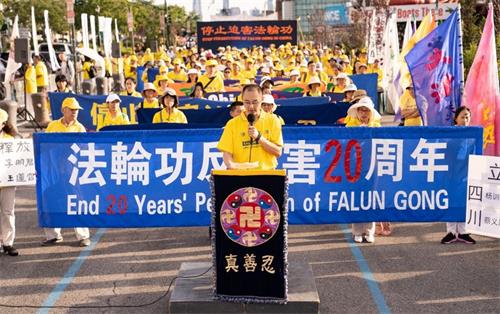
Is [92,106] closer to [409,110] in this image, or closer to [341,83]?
[341,83]

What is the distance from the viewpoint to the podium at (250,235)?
22.1 feet

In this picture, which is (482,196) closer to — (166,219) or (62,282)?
(166,219)

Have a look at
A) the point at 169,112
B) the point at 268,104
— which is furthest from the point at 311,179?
the point at 169,112

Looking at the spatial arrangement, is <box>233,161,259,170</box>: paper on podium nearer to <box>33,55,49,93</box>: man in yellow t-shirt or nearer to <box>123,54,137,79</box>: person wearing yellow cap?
<box>33,55,49,93</box>: man in yellow t-shirt

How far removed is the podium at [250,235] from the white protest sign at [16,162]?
3.17 m

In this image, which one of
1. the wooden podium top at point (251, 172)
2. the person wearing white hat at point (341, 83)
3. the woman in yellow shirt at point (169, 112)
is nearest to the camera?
the wooden podium top at point (251, 172)

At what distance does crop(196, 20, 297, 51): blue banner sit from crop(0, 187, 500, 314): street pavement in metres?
39.9

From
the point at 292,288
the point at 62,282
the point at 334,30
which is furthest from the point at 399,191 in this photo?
the point at 334,30

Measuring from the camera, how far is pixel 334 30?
72.1m

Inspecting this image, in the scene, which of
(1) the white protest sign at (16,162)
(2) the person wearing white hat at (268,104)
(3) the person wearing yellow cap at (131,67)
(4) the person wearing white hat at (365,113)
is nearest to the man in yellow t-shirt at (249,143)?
(4) the person wearing white hat at (365,113)

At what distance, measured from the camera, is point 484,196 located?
313 inches

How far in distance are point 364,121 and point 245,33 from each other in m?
41.9

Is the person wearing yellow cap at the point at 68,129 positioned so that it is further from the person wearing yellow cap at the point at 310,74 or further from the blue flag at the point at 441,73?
the person wearing yellow cap at the point at 310,74

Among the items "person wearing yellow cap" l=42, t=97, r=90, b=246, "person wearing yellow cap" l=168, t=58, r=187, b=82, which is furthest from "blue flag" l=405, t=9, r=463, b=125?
"person wearing yellow cap" l=168, t=58, r=187, b=82
